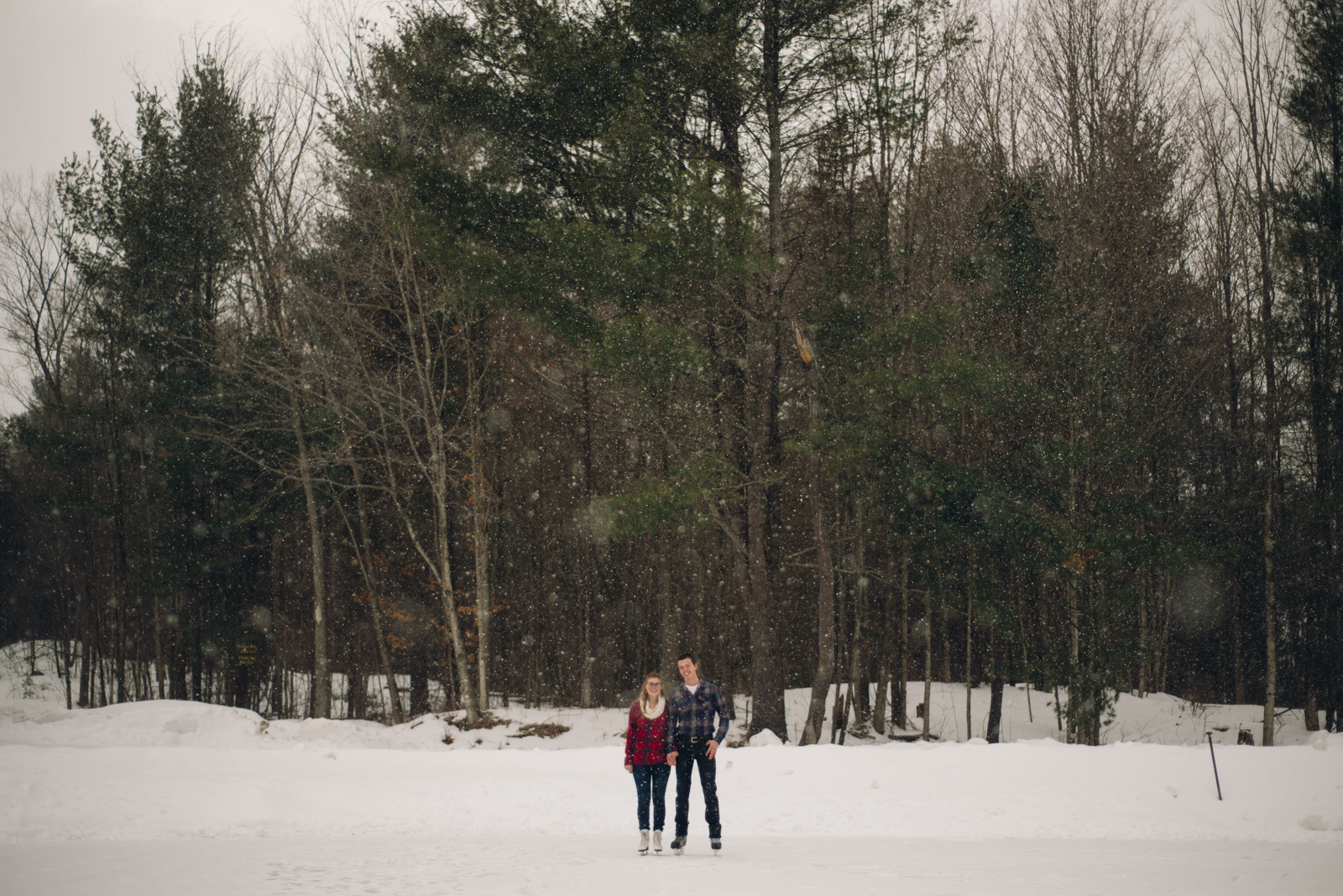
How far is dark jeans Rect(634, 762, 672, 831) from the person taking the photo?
26.0ft

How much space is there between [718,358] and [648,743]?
30.5 ft

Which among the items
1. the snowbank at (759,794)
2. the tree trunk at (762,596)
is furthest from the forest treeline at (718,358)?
the snowbank at (759,794)

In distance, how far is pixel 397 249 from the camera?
63.4 ft

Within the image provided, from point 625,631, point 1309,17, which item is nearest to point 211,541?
point 625,631

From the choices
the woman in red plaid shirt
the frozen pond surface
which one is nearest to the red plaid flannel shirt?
the woman in red plaid shirt

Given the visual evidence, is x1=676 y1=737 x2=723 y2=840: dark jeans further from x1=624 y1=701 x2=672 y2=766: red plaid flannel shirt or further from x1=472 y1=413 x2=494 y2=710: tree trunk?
x1=472 y1=413 x2=494 y2=710: tree trunk

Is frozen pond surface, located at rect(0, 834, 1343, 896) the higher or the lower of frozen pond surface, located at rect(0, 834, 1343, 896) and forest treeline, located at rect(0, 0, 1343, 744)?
the lower

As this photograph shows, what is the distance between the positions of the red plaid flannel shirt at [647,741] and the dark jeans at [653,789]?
0.10 meters

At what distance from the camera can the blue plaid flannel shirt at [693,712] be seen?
25.7ft

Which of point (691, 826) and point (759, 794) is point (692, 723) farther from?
point (759, 794)

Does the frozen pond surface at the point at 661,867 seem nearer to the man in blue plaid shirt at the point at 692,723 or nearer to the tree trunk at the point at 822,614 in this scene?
the man in blue plaid shirt at the point at 692,723

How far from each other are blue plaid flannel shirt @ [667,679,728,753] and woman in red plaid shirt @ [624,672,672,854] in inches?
2.9

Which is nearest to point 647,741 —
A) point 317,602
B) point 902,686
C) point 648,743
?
point 648,743

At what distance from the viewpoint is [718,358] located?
636 inches
